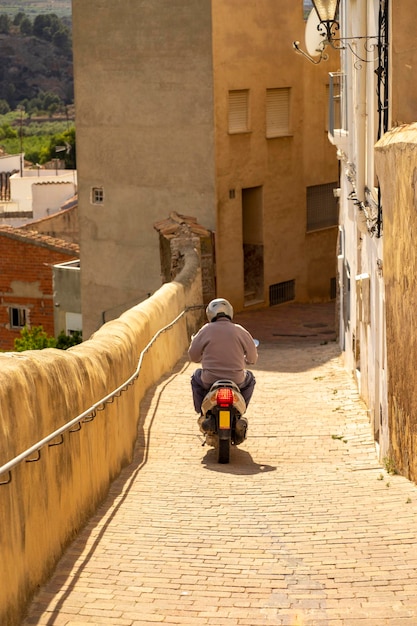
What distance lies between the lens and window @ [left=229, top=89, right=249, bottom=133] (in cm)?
2741

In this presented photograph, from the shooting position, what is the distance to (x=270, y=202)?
95.0ft

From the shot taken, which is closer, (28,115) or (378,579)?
(378,579)

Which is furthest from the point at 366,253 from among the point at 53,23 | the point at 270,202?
the point at 53,23

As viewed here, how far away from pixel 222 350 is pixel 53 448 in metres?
4.28


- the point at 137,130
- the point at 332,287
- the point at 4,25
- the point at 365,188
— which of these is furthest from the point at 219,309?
the point at 4,25

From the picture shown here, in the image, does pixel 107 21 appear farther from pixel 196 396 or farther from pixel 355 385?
pixel 196 396

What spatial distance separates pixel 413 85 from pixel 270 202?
57.5ft

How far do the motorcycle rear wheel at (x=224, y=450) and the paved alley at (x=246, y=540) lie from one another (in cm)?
15

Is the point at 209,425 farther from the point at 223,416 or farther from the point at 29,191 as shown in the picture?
the point at 29,191

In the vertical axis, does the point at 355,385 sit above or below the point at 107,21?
below

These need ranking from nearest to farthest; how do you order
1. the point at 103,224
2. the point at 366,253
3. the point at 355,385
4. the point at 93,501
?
1. the point at 93,501
2. the point at 366,253
3. the point at 355,385
4. the point at 103,224

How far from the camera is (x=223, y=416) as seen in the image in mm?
10680

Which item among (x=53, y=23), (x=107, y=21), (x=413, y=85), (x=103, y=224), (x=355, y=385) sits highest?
(x=53, y=23)

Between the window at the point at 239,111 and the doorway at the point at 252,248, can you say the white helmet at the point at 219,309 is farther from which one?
the doorway at the point at 252,248
